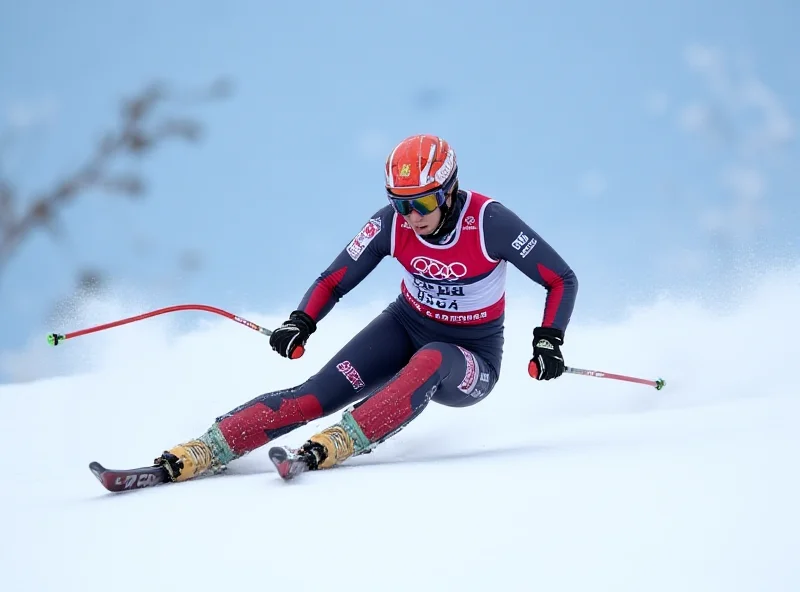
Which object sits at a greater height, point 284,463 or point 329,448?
point 329,448

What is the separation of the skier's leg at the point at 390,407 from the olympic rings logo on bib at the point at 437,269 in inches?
14.4

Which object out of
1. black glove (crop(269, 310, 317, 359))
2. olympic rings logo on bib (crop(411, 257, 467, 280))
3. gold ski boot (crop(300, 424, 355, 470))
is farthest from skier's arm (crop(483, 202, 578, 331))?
gold ski boot (crop(300, 424, 355, 470))

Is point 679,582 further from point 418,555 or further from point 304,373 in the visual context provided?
point 304,373

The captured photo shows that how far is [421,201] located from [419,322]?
710 millimetres

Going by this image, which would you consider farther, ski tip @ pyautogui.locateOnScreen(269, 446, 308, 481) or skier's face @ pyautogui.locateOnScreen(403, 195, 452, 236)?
skier's face @ pyautogui.locateOnScreen(403, 195, 452, 236)

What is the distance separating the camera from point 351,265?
12.2 feet

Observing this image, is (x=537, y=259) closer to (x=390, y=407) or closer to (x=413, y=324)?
(x=413, y=324)

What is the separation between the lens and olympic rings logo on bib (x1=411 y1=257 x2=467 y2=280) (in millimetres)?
3557

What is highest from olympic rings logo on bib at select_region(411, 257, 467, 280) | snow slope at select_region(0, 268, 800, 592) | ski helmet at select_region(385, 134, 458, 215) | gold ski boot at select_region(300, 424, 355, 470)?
ski helmet at select_region(385, 134, 458, 215)

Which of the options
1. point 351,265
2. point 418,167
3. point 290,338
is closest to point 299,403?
point 290,338

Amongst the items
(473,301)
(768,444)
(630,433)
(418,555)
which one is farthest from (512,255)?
(418,555)

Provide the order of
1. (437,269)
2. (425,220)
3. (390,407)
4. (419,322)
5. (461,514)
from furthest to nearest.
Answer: (419,322)
(437,269)
(425,220)
(390,407)
(461,514)

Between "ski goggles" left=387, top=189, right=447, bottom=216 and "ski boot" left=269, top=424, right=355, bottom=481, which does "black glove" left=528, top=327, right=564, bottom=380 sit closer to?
"ski goggles" left=387, top=189, right=447, bottom=216

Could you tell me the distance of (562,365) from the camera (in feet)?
10.7
